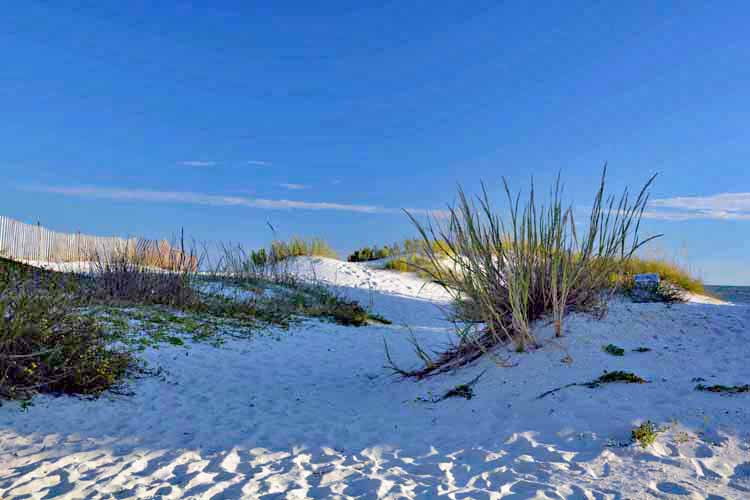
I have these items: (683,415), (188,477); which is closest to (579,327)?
(683,415)

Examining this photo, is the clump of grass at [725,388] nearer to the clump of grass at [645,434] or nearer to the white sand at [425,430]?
the white sand at [425,430]

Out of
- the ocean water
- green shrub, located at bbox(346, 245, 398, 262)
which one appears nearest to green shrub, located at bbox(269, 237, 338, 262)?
green shrub, located at bbox(346, 245, 398, 262)

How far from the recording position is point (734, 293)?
20.9 m

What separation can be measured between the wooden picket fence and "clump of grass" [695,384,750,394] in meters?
18.8

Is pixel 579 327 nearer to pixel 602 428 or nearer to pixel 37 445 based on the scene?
pixel 602 428

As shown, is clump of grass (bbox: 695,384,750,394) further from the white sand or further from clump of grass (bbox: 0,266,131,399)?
clump of grass (bbox: 0,266,131,399)

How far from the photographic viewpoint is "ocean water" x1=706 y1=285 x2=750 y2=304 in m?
19.1

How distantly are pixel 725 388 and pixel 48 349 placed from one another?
5.60 metres

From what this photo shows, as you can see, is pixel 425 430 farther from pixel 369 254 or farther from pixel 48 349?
pixel 369 254

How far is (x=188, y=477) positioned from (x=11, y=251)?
789 inches

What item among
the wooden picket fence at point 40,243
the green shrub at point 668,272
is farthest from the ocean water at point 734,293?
the wooden picket fence at point 40,243

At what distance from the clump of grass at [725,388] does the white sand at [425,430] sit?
0.25ft

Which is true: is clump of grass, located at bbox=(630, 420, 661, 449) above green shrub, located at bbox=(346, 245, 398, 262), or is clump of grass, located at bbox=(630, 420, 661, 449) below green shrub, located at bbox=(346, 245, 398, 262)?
below

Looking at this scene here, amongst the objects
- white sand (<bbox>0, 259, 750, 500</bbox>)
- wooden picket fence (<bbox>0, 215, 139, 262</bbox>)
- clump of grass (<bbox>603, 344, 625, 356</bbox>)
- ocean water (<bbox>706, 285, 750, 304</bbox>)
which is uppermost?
wooden picket fence (<bbox>0, 215, 139, 262</bbox>)
